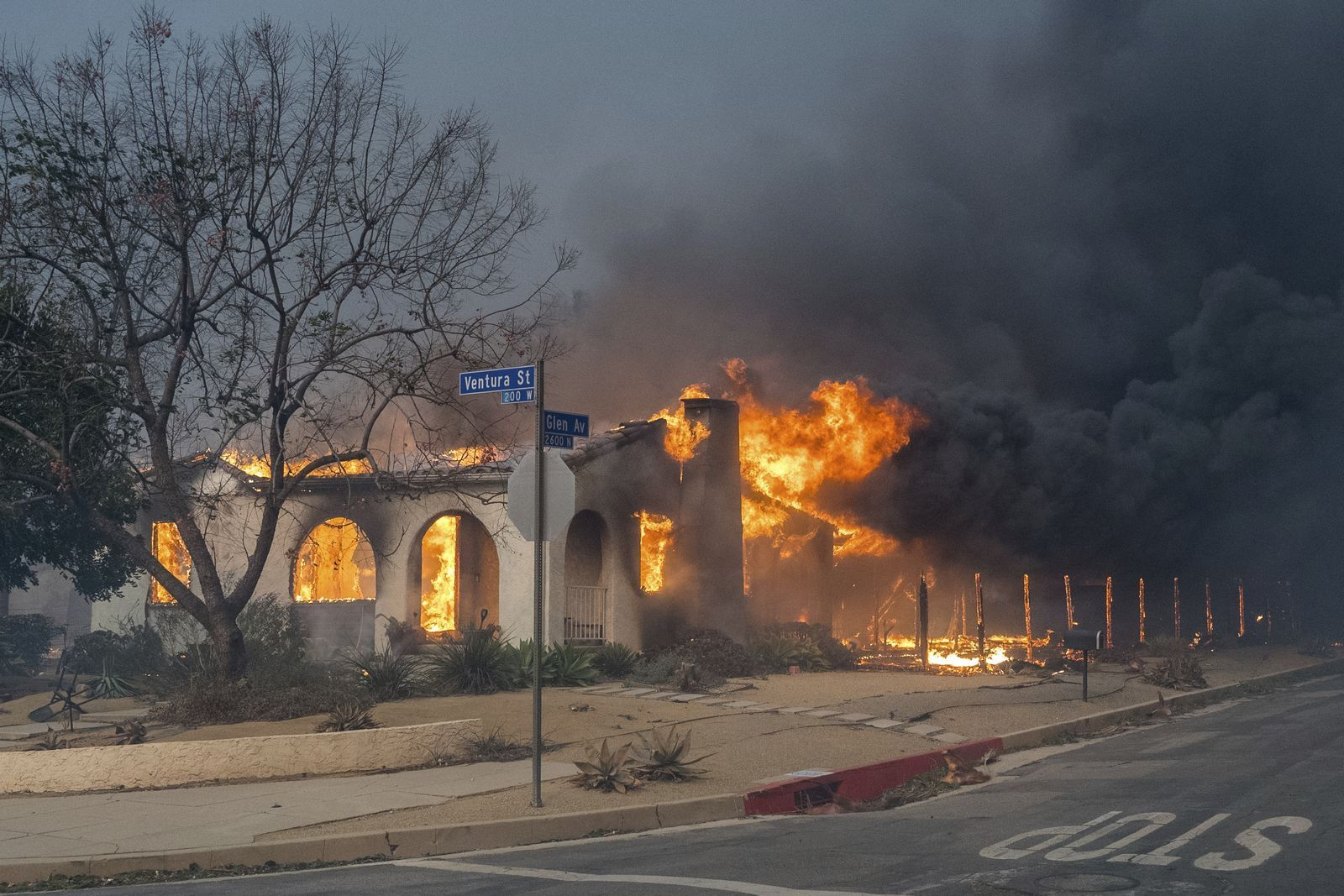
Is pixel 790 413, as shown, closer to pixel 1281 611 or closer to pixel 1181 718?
pixel 1181 718

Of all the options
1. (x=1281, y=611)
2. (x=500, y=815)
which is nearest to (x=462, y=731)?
(x=500, y=815)

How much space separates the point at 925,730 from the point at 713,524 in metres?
8.90

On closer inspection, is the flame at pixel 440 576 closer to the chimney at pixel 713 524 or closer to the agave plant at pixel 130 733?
the chimney at pixel 713 524

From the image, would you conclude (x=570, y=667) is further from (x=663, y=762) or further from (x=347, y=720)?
(x=663, y=762)

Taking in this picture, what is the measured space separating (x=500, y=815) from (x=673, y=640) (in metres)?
13.0

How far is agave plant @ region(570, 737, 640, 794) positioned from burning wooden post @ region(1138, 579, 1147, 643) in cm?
2991

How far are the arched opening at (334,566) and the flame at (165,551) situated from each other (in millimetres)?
2654

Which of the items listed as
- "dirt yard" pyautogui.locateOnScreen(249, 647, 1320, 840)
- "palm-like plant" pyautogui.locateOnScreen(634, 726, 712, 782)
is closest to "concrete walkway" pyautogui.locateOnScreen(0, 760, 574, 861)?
"dirt yard" pyautogui.locateOnScreen(249, 647, 1320, 840)

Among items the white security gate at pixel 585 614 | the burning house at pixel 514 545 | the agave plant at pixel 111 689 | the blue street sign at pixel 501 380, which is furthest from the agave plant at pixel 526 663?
the blue street sign at pixel 501 380

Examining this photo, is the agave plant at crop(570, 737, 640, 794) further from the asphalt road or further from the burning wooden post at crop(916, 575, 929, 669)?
the burning wooden post at crop(916, 575, 929, 669)

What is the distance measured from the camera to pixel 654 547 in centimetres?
2295

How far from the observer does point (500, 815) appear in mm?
9344

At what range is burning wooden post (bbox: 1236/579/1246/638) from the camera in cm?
4168

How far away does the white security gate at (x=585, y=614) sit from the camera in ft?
69.3
